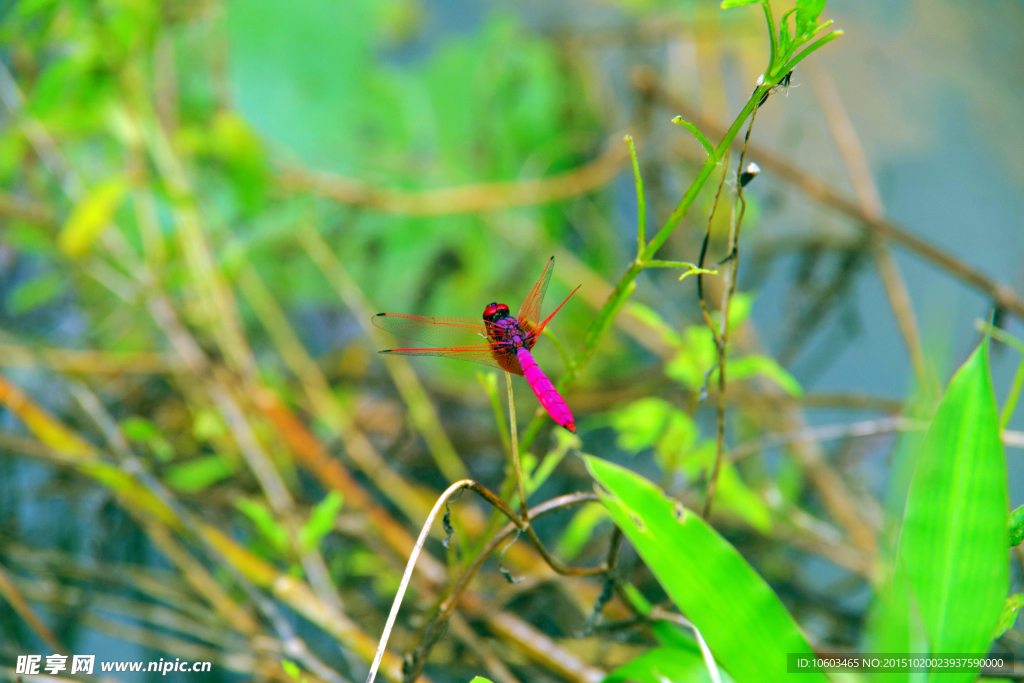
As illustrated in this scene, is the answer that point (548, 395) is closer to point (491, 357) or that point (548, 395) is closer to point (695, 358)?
point (491, 357)

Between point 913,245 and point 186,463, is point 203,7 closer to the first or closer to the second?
point 186,463

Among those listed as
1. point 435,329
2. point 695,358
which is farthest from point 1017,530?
point 435,329

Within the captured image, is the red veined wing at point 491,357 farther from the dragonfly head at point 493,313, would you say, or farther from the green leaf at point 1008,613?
the green leaf at point 1008,613

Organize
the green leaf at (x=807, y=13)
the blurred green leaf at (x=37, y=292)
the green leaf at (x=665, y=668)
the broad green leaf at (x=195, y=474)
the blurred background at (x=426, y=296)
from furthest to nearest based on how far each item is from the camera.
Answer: the blurred green leaf at (x=37, y=292)
the broad green leaf at (x=195, y=474)
the blurred background at (x=426, y=296)
the green leaf at (x=665, y=668)
the green leaf at (x=807, y=13)

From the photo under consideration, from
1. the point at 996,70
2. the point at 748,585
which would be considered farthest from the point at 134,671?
the point at 996,70

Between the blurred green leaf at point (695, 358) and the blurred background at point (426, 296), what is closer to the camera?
the blurred green leaf at point (695, 358)

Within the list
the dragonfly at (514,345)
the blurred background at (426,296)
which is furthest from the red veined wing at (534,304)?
the blurred background at (426,296)

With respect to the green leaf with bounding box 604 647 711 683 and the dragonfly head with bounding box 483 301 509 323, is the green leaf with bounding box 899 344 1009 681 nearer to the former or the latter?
the green leaf with bounding box 604 647 711 683
